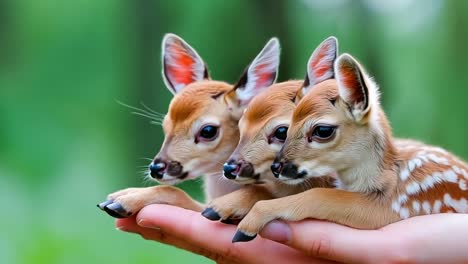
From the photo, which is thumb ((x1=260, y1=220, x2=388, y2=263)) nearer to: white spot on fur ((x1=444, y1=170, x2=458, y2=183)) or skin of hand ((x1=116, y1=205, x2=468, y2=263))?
skin of hand ((x1=116, y1=205, x2=468, y2=263))

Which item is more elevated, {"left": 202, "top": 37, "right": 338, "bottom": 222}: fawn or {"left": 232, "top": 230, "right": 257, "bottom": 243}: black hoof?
{"left": 202, "top": 37, "right": 338, "bottom": 222}: fawn

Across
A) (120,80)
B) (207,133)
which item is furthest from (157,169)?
(120,80)

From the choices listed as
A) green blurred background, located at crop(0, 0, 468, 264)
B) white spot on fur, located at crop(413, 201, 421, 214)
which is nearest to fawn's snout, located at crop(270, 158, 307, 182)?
white spot on fur, located at crop(413, 201, 421, 214)

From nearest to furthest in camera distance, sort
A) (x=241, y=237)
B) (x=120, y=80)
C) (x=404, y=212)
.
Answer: (x=241, y=237) → (x=404, y=212) → (x=120, y=80)

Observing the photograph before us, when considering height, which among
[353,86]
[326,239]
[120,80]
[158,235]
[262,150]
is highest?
[353,86]

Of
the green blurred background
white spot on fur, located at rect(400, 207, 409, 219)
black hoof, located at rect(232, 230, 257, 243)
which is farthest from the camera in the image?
the green blurred background

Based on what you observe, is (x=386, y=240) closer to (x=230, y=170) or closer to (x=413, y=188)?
(x=413, y=188)

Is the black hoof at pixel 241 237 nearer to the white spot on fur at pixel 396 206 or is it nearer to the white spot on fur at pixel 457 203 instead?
the white spot on fur at pixel 396 206

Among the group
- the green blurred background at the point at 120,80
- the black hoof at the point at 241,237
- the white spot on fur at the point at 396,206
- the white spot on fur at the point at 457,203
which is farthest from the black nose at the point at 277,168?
the green blurred background at the point at 120,80
